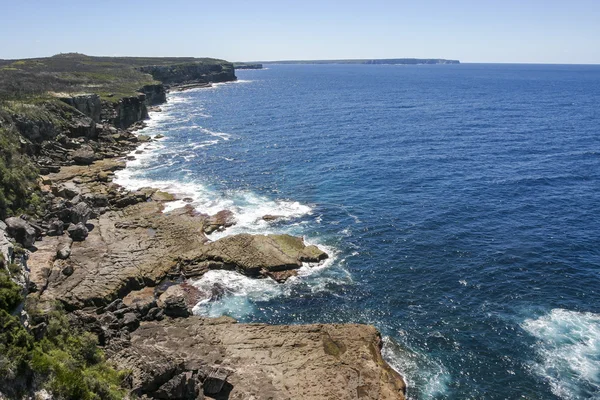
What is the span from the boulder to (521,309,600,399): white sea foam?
58487mm

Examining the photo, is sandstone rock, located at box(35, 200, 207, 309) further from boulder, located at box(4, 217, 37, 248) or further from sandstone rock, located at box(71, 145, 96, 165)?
sandstone rock, located at box(71, 145, 96, 165)

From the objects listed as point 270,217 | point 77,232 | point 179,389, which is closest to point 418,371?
point 179,389

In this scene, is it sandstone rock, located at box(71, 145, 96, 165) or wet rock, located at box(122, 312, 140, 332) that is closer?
wet rock, located at box(122, 312, 140, 332)

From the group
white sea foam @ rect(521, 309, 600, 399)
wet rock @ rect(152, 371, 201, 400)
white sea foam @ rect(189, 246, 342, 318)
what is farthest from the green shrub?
white sea foam @ rect(521, 309, 600, 399)

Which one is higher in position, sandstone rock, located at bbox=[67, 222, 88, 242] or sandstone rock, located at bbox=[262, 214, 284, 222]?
sandstone rock, located at bbox=[67, 222, 88, 242]

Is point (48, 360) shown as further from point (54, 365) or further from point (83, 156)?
point (83, 156)

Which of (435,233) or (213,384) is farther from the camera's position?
(435,233)

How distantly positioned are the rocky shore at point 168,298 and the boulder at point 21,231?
0.43 feet

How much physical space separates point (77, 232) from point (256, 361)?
35.5 metres

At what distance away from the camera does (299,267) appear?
2202 inches

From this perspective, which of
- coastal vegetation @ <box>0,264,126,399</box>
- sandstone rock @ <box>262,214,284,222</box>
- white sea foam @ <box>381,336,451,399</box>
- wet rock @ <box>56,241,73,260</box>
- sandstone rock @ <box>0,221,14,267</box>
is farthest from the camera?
sandstone rock @ <box>262,214,284,222</box>

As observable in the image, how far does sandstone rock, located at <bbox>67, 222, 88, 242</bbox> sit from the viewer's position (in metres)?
58.9

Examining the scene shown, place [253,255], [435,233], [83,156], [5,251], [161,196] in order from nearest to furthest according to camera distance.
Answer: [5,251]
[253,255]
[435,233]
[161,196]
[83,156]

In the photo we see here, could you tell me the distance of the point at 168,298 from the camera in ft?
154
